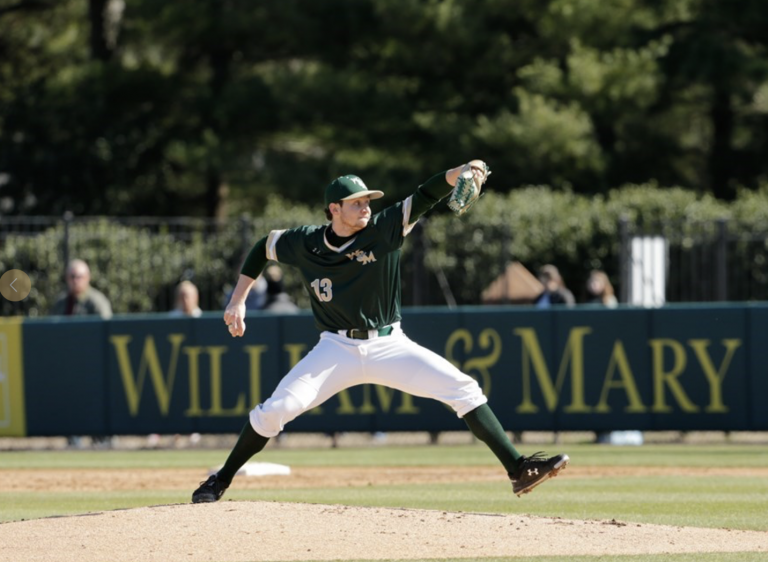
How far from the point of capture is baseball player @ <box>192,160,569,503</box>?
26.4 ft

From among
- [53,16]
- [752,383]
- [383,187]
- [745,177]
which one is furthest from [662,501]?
[53,16]

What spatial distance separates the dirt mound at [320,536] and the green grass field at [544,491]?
45 cm

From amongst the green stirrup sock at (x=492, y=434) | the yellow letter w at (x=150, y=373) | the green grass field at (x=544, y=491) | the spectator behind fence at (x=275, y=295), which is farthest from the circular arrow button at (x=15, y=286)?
the green stirrup sock at (x=492, y=434)

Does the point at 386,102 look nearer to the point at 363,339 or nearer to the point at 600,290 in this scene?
the point at 600,290

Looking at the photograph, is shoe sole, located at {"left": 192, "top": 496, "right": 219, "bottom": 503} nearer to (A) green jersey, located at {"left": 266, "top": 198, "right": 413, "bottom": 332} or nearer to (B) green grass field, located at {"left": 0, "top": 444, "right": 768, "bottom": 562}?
(A) green jersey, located at {"left": 266, "top": 198, "right": 413, "bottom": 332}

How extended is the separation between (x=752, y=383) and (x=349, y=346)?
7723 millimetres

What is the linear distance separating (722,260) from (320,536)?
10.5 meters

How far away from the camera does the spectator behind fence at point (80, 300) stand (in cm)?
1586

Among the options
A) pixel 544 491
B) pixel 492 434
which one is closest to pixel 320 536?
pixel 492 434

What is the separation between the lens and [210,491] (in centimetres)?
834

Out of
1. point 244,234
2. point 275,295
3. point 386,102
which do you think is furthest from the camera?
point 386,102

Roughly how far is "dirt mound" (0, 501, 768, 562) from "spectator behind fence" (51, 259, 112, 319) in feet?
26.9

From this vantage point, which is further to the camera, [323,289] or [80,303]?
[80,303]

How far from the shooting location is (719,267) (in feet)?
55.1
